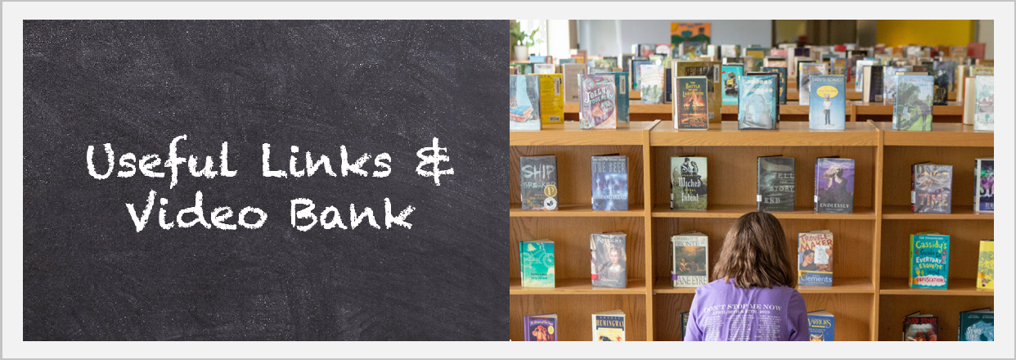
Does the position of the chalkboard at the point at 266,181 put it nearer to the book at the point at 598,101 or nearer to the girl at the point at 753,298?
the girl at the point at 753,298

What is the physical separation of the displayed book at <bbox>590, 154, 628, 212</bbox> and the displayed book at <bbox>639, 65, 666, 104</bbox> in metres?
2.82

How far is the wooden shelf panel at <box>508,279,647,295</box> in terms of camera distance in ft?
11.6

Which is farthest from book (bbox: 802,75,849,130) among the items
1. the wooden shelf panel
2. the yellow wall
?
the yellow wall

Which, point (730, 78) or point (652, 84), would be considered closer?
point (730, 78)

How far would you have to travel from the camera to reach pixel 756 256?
269 centimetres

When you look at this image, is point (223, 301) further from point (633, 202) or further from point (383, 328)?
point (633, 202)

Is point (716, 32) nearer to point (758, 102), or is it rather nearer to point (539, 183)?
point (758, 102)

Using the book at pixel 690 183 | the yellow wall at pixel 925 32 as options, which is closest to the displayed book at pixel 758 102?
the book at pixel 690 183

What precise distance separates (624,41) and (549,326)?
41.1ft

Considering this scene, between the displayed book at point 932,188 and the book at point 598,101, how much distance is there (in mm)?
1399

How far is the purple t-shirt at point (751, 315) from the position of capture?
8.66ft

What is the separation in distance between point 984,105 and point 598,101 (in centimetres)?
171

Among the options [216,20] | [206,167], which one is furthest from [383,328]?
[216,20]

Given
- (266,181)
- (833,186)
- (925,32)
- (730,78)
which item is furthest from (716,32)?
(266,181)
